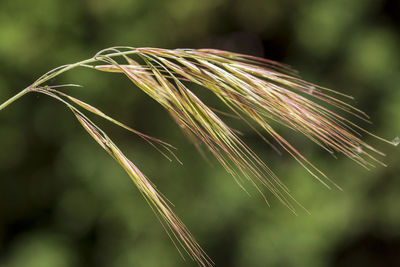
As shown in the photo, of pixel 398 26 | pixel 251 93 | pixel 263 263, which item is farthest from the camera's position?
pixel 398 26

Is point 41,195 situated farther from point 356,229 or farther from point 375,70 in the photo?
point 375,70

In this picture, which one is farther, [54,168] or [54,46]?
[54,168]

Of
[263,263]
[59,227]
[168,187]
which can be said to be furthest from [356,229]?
[59,227]

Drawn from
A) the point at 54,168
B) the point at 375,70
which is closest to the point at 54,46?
the point at 54,168

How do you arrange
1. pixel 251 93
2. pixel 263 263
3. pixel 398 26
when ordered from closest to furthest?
pixel 251 93 → pixel 263 263 → pixel 398 26

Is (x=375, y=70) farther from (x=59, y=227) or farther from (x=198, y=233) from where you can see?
(x=59, y=227)

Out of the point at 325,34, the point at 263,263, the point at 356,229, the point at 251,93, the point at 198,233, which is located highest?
the point at 251,93

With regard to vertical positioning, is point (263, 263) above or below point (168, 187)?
below
